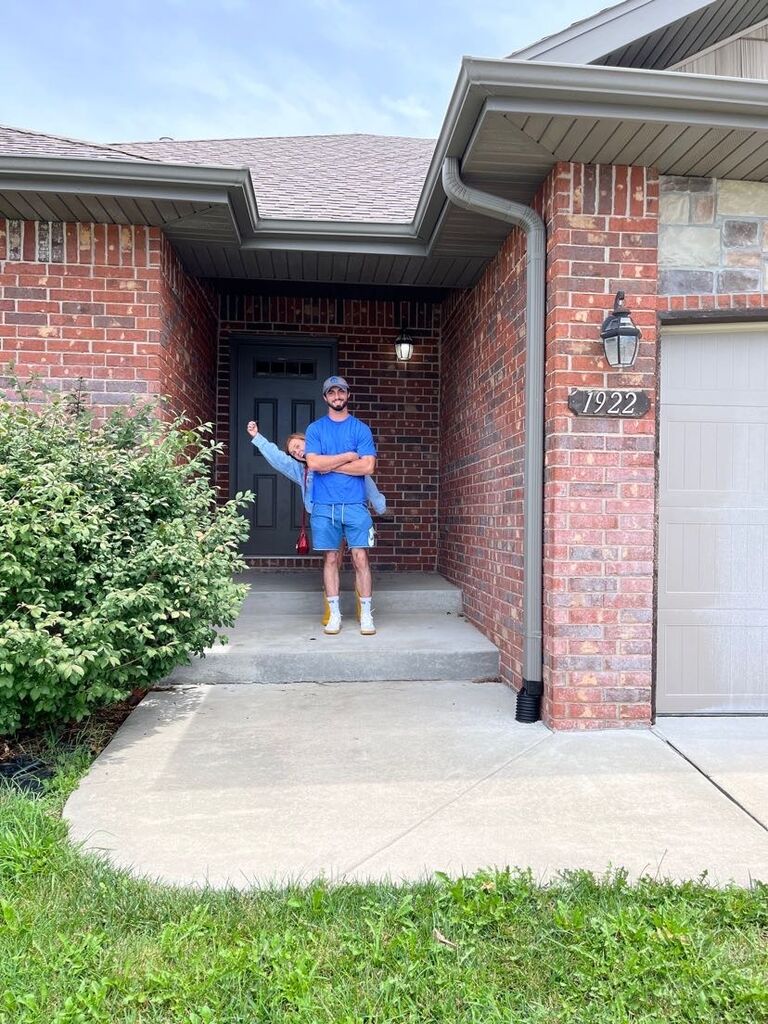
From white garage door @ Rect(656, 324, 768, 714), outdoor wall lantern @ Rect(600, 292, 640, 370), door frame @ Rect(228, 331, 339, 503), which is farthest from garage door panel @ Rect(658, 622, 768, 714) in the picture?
door frame @ Rect(228, 331, 339, 503)

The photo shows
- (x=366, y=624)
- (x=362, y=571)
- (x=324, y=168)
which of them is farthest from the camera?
(x=324, y=168)

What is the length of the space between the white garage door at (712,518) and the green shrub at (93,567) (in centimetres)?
242

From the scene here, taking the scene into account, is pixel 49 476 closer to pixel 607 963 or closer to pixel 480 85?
pixel 480 85

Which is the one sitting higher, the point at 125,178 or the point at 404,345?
the point at 125,178

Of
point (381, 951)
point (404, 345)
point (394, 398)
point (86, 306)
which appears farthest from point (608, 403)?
point (394, 398)

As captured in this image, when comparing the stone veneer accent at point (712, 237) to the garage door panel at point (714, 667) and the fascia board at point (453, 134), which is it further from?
the garage door panel at point (714, 667)

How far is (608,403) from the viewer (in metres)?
3.92

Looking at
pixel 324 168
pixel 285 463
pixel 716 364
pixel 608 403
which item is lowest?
pixel 285 463

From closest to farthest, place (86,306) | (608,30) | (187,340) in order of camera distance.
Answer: (608,30), (86,306), (187,340)

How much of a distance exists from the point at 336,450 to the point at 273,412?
225 centimetres

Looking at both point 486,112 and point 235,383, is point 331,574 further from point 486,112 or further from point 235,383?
point 486,112

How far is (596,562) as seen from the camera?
155 inches

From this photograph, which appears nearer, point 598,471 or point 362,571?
point 598,471

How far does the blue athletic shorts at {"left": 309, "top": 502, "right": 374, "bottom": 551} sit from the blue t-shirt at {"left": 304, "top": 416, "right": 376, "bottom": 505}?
5cm
